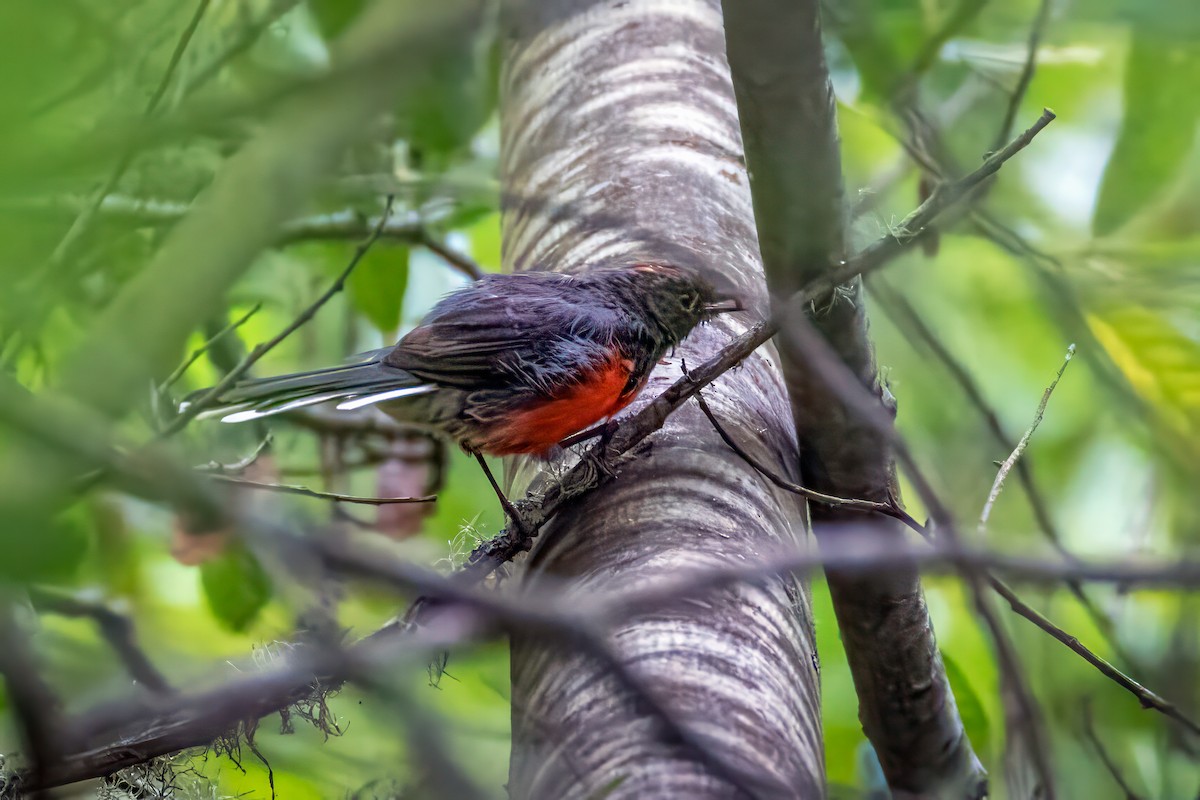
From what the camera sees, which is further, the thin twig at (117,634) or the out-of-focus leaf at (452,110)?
the out-of-focus leaf at (452,110)

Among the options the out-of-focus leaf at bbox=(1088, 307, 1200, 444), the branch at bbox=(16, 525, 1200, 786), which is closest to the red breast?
the out-of-focus leaf at bbox=(1088, 307, 1200, 444)

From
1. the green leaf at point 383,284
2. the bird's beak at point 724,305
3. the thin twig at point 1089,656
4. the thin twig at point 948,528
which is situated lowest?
the thin twig at point 948,528

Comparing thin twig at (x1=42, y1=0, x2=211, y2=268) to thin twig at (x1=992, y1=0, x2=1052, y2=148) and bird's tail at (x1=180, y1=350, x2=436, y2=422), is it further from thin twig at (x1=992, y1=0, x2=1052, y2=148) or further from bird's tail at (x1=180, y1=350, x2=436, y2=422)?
thin twig at (x1=992, y1=0, x2=1052, y2=148)

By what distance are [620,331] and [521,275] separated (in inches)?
16.2

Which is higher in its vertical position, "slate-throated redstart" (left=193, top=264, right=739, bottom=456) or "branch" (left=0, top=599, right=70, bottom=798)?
"slate-throated redstart" (left=193, top=264, right=739, bottom=456)

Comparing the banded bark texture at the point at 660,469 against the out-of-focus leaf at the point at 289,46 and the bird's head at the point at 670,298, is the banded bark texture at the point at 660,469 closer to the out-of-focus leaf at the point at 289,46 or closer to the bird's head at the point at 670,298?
the bird's head at the point at 670,298

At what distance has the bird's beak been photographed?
396 centimetres

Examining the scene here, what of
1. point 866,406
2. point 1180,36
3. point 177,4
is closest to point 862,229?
point 1180,36

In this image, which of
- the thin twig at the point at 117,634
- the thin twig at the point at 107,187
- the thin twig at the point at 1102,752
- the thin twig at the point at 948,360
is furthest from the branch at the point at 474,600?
the thin twig at the point at 1102,752

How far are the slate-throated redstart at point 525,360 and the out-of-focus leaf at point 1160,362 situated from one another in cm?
140

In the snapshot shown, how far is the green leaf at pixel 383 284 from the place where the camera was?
528 cm

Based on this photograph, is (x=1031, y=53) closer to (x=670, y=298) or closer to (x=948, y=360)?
(x=948, y=360)

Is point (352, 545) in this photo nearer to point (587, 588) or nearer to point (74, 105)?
point (74, 105)

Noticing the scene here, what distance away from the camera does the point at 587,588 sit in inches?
114
